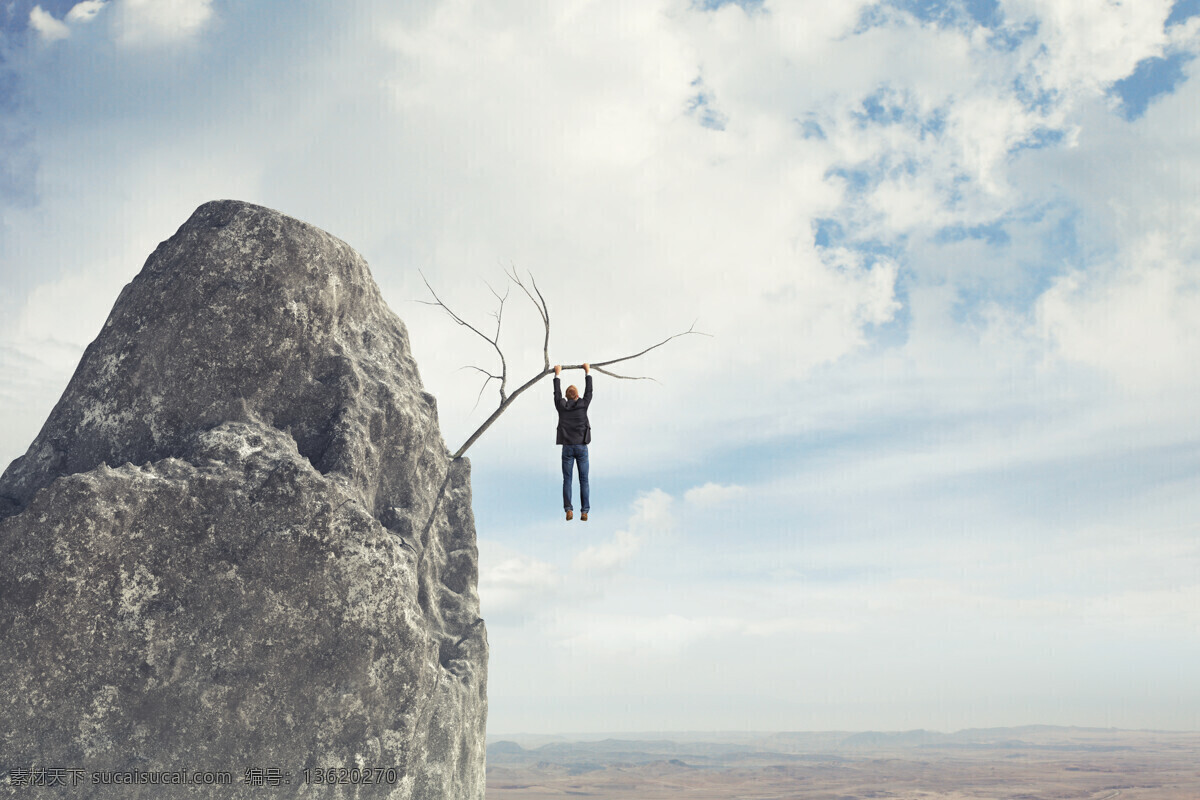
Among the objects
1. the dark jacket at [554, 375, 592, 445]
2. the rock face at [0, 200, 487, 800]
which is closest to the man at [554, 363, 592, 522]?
the dark jacket at [554, 375, 592, 445]

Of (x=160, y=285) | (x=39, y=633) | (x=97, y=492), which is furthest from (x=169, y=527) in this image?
(x=160, y=285)

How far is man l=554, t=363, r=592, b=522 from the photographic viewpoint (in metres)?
15.6

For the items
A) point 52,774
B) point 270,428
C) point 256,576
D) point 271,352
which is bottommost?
point 52,774

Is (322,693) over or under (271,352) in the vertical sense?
under

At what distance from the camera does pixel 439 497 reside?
698 inches

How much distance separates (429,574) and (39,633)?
6367 millimetres

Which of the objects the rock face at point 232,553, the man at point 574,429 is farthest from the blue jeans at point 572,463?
the rock face at point 232,553

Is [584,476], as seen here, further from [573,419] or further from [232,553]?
[232,553]

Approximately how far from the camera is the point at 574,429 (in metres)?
15.7

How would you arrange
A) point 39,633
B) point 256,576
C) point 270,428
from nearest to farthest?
1. point 39,633
2. point 256,576
3. point 270,428

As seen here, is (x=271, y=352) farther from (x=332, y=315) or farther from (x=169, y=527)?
(x=169, y=527)

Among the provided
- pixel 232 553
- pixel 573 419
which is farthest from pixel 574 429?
pixel 232 553

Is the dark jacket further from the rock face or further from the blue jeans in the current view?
the rock face

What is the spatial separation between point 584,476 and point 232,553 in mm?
5932
